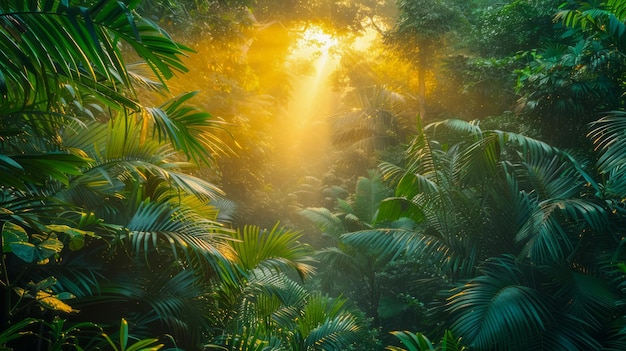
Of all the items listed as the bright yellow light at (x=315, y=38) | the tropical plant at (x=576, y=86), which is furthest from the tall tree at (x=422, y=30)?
the tropical plant at (x=576, y=86)

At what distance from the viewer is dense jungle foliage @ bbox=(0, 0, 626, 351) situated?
2760mm

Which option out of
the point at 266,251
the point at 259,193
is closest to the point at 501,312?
the point at 266,251

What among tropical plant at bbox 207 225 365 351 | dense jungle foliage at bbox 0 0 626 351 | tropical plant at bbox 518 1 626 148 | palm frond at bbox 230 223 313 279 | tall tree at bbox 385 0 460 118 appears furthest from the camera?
tall tree at bbox 385 0 460 118

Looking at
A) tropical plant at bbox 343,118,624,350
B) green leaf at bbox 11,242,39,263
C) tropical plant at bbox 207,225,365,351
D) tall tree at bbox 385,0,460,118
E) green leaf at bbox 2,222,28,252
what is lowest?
green leaf at bbox 11,242,39,263

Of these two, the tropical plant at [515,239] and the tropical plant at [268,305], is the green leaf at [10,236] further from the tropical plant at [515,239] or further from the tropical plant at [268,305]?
the tropical plant at [515,239]

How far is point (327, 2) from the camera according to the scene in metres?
13.7

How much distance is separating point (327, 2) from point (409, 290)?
7.75 m

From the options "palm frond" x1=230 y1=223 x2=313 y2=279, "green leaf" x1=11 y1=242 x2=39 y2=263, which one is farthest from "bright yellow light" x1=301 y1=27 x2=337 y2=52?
"green leaf" x1=11 y1=242 x2=39 y2=263

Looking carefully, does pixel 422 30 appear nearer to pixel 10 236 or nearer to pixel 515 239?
pixel 515 239

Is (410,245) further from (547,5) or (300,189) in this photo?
(300,189)

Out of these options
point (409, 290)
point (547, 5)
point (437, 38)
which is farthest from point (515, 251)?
point (437, 38)

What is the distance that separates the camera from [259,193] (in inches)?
620

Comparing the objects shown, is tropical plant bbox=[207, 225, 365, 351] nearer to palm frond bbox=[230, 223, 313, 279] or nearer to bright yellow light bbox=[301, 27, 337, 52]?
palm frond bbox=[230, 223, 313, 279]

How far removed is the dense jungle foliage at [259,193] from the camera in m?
2.76
